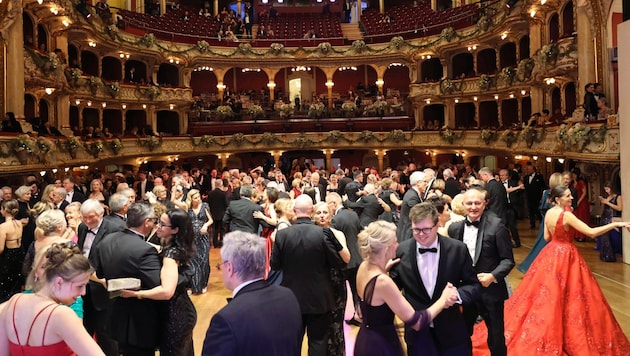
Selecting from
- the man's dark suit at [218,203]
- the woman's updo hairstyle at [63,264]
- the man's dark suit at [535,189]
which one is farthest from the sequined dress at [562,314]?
the man's dark suit at [535,189]

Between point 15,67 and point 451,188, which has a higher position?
point 15,67

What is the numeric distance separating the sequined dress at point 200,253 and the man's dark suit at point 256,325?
5.90 m

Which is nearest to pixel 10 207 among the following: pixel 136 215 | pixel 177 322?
pixel 136 215

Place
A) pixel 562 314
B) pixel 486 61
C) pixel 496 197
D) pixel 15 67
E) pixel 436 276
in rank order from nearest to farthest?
1. pixel 436 276
2. pixel 562 314
3. pixel 496 197
4. pixel 15 67
5. pixel 486 61

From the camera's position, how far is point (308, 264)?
187 inches

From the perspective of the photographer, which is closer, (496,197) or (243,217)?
(243,217)

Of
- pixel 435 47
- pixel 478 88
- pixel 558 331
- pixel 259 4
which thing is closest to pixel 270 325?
pixel 558 331

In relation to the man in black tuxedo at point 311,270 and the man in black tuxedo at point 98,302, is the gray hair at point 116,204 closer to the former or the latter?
the man in black tuxedo at point 98,302

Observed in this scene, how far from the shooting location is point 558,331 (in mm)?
5480

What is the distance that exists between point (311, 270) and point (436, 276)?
125cm

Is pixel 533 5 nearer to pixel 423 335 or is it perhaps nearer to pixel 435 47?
pixel 435 47

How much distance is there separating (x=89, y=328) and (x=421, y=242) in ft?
10.3

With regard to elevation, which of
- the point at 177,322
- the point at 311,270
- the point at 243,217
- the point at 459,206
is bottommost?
the point at 177,322

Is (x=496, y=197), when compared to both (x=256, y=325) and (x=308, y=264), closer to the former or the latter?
(x=308, y=264)
